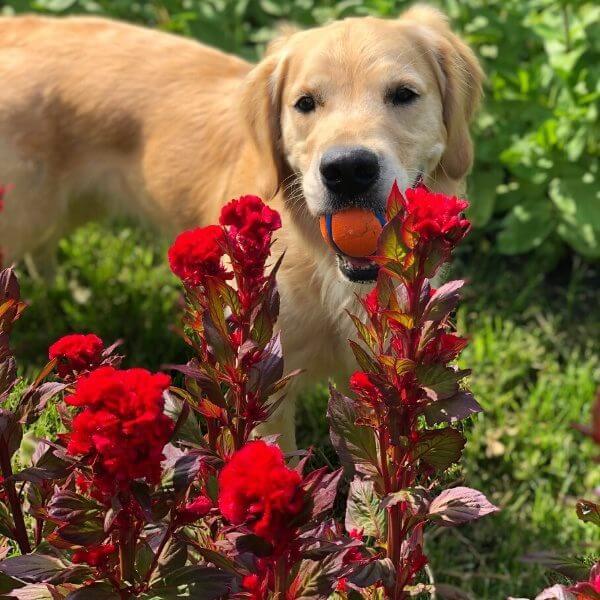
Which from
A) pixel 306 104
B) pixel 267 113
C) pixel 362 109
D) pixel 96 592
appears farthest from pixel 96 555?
pixel 267 113

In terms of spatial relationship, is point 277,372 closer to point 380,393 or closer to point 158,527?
point 380,393

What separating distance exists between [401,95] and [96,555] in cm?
162

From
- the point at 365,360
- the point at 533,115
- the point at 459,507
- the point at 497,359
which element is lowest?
the point at 497,359

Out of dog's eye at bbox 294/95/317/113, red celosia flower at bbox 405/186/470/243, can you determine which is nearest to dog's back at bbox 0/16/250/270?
dog's eye at bbox 294/95/317/113

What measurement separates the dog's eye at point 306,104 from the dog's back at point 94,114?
765 mm

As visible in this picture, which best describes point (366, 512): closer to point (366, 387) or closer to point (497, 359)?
point (366, 387)

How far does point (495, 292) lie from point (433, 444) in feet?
8.30

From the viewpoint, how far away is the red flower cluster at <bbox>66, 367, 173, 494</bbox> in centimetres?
104

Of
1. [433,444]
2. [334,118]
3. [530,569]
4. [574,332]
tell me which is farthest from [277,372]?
[574,332]

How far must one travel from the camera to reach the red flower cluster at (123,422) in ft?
3.40

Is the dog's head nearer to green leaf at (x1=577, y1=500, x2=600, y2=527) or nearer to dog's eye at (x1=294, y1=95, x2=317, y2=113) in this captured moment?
dog's eye at (x1=294, y1=95, x2=317, y2=113)

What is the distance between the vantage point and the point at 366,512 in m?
1.56

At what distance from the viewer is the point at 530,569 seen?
2650 mm

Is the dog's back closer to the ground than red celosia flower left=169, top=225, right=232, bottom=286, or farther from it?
closer to the ground
